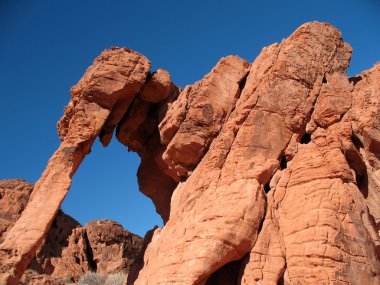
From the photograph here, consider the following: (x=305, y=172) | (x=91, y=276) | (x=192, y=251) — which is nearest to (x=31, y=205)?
(x=192, y=251)

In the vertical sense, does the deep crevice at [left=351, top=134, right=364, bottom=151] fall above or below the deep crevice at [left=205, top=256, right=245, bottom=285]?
above

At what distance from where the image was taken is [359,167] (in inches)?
504

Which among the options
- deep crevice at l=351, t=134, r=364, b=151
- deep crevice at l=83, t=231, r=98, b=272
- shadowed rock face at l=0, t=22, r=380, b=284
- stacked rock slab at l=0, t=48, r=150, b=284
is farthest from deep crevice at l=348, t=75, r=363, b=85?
deep crevice at l=83, t=231, r=98, b=272

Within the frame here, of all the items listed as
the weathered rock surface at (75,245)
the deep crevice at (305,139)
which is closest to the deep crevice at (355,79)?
the deep crevice at (305,139)

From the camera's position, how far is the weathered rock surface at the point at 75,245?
1350 inches

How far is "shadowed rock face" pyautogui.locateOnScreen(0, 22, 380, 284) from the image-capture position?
34.2 ft

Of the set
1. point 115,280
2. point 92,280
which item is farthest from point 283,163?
point 92,280

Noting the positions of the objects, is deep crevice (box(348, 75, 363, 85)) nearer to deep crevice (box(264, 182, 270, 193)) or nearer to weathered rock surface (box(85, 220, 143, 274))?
deep crevice (box(264, 182, 270, 193))

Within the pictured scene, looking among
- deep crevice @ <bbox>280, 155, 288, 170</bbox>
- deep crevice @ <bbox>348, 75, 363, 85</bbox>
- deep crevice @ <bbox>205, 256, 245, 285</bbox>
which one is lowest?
deep crevice @ <bbox>205, 256, 245, 285</bbox>

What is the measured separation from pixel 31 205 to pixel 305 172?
10.0m

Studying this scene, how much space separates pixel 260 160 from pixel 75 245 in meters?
28.4

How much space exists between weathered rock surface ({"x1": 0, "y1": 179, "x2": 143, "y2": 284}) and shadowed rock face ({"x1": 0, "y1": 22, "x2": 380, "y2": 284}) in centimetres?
1878

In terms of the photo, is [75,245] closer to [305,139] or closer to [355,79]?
[305,139]

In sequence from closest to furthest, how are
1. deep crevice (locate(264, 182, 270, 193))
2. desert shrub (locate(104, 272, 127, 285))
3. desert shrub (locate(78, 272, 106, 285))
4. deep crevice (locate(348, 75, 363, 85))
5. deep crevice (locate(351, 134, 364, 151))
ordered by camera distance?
deep crevice (locate(264, 182, 270, 193))
deep crevice (locate(351, 134, 364, 151))
deep crevice (locate(348, 75, 363, 85))
desert shrub (locate(104, 272, 127, 285))
desert shrub (locate(78, 272, 106, 285))
